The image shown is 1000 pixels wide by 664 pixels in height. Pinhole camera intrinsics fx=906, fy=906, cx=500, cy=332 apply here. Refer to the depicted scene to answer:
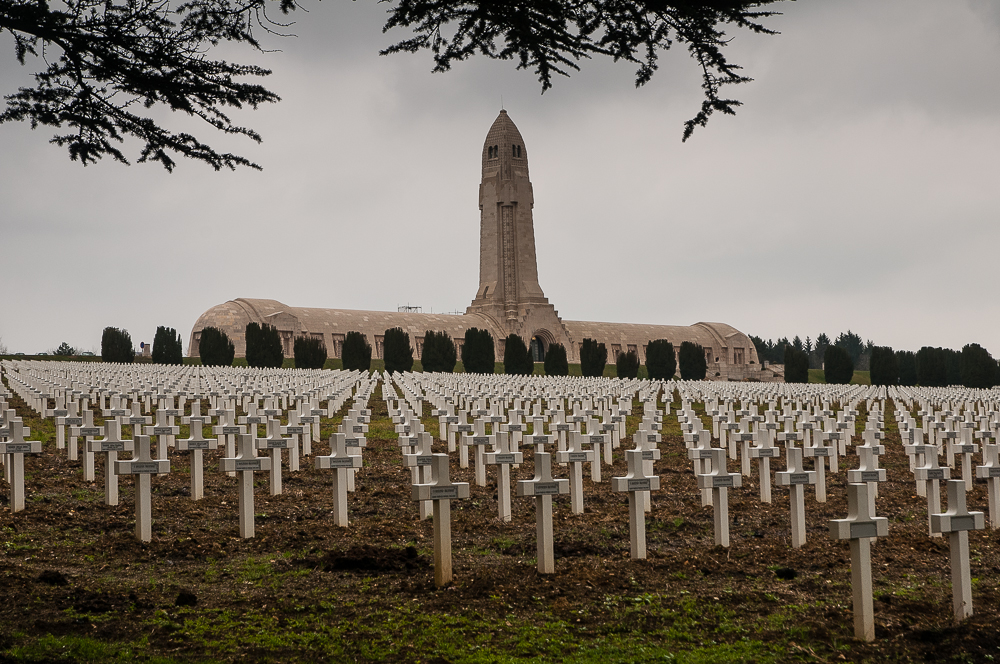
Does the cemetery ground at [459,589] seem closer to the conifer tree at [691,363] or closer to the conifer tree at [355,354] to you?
the conifer tree at [355,354]

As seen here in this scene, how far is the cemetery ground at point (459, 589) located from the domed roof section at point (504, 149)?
61662mm

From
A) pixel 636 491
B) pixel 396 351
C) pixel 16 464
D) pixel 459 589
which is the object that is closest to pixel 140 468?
pixel 16 464

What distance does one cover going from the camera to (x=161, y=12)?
19.1 ft

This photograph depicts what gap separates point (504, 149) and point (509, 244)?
24.4 feet

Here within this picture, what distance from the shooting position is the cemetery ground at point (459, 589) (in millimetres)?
4762

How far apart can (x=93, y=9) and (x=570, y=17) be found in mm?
2970

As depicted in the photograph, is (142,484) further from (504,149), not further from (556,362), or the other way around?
(504,149)

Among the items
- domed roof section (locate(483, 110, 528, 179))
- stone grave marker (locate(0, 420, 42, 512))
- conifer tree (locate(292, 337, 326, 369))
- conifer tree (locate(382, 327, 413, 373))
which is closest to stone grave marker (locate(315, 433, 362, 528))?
stone grave marker (locate(0, 420, 42, 512))

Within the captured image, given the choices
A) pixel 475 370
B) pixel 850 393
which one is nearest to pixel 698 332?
pixel 475 370

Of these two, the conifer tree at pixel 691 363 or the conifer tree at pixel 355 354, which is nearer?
the conifer tree at pixel 355 354


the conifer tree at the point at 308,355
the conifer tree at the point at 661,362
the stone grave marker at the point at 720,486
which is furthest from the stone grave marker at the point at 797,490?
the conifer tree at the point at 661,362

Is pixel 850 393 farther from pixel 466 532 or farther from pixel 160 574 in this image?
pixel 160 574

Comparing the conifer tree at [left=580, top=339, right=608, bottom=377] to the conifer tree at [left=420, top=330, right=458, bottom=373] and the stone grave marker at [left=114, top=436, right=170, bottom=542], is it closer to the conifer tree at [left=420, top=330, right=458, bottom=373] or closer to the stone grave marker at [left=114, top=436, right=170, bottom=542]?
the conifer tree at [left=420, top=330, right=458, bottom=373]

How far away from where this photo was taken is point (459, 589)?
584 centimetres
